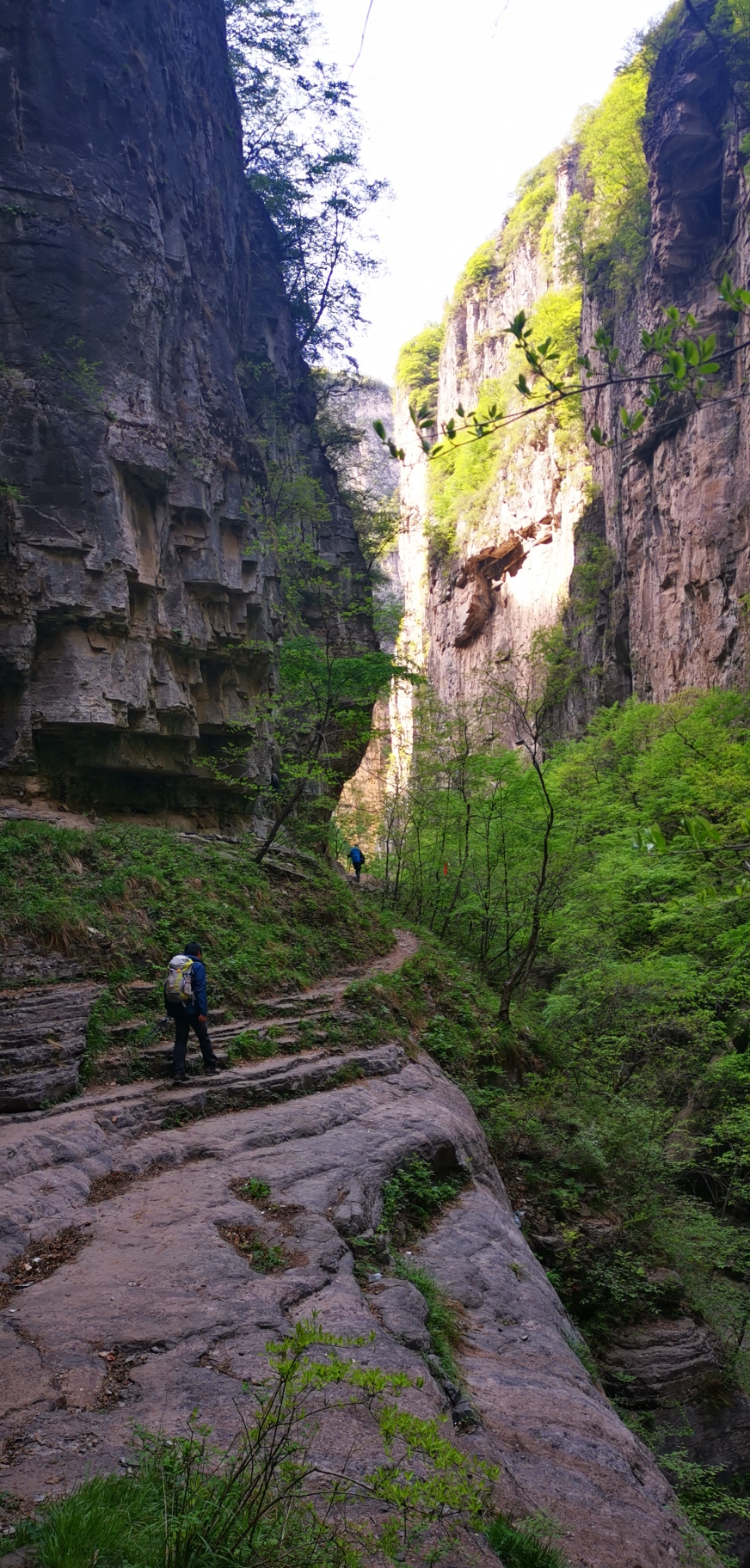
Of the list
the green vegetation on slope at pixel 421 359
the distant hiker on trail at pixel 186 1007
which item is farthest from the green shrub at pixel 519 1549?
the green vegetation on slope at pixel 421 359

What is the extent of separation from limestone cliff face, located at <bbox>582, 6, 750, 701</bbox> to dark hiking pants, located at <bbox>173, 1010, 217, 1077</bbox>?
22060 mm

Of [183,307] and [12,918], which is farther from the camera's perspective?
[183,307]

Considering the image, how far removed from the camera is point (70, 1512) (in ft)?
8.55

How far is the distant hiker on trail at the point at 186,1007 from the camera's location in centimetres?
877

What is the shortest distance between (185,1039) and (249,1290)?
164 inches

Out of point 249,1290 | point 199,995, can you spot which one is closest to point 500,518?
point 199,995

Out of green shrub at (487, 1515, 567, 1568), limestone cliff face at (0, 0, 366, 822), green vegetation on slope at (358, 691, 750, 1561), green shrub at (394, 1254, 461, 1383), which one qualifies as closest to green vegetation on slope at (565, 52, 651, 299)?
limestone cliff face at (0, 0, 366, 822)

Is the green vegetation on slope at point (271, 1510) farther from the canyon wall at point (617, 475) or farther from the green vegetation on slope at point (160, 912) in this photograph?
the canyon wall at point (617, 475)

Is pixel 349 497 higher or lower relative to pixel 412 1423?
higher

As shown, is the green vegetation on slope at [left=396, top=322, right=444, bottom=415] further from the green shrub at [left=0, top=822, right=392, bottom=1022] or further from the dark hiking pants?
the dark hiking pants

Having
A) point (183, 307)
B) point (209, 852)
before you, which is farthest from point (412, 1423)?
point (183, 307)

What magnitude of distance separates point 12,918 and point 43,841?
2148mm

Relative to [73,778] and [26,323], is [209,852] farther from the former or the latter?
[26,323]

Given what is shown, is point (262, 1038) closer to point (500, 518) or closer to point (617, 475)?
point (617, 475)
